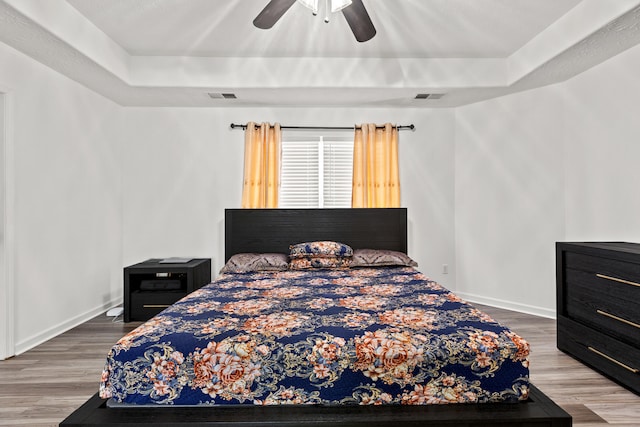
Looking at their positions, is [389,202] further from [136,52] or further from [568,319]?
[136,52]

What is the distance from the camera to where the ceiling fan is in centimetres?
215

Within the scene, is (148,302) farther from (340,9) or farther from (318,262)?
(340,9)

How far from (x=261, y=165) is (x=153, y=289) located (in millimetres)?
1713

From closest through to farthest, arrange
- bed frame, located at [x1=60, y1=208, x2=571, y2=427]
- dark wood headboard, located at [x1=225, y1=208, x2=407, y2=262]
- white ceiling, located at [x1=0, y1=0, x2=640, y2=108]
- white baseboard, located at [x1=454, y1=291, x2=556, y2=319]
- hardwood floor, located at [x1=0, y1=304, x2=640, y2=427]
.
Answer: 1. bed frame, located at [x1=60, y1=208, x2=571, y2=427]
2. hardwood floor, located at [x1=0, y1=304, x2=640, y2=427]
3. white ceiling, located at [x1=0, y1=0, x2=640, y2=108]
4. white baseboard, located at [x1=454, y1=291, x2=556, y2=319]
5. dark wood headboard, located at [x1=225, y1=208, x2=407, y2=262]

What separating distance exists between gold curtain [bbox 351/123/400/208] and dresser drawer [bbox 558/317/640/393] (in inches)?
79.3

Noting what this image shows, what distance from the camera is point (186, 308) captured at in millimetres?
2080

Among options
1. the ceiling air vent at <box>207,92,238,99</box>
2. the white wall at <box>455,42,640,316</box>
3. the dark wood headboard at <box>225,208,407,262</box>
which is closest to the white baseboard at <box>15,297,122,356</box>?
the dark wood headboard at <box>225,208,407,262</box>

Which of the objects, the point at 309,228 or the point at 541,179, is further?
the point at 309,228

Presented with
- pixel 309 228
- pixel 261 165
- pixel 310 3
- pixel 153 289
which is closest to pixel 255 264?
pixel 309 228

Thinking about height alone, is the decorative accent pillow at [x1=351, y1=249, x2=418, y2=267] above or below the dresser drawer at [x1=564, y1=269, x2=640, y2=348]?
above

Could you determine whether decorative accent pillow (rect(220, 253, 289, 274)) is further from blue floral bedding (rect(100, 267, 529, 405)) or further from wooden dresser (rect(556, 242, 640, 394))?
wooden dresser (rect(556, 242, 640, 394))

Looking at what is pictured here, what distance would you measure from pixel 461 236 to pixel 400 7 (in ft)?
8.80

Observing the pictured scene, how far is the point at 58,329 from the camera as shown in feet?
10.9

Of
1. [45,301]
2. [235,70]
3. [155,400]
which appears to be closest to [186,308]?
[155,400]
